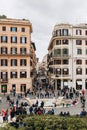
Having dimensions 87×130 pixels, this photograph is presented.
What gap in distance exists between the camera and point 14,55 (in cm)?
6788

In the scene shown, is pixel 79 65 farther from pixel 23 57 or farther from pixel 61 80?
pixel 23 57

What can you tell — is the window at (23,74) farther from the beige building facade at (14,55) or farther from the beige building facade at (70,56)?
the beige building facade at (70,56)

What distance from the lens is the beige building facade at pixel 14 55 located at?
67438mm

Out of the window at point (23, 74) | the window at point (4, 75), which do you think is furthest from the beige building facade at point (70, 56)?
the window at point (4, 75)

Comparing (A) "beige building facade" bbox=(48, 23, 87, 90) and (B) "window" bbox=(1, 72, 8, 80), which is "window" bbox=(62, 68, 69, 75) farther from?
(B) "window" bbox=(1, 72, 8, 80)

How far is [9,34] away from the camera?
67.6 metres

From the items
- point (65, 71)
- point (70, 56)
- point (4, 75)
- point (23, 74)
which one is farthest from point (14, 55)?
point (70, 56)

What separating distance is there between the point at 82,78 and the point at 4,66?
1886cm

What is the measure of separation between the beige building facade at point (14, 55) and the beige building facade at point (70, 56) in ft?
31.4

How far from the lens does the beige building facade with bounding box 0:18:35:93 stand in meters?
67.4

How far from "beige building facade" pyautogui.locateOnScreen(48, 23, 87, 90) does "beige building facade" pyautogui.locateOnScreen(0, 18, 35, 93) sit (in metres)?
9.58

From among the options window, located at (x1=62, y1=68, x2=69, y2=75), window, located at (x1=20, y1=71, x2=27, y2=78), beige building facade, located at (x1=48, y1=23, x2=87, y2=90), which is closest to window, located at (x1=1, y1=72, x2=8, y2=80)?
window, located at (x1=20, y1=71, x2=27, y2=78)

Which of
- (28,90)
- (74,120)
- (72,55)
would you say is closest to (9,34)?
(28,90)

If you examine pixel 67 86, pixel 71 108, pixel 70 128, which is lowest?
pixel 67 86
